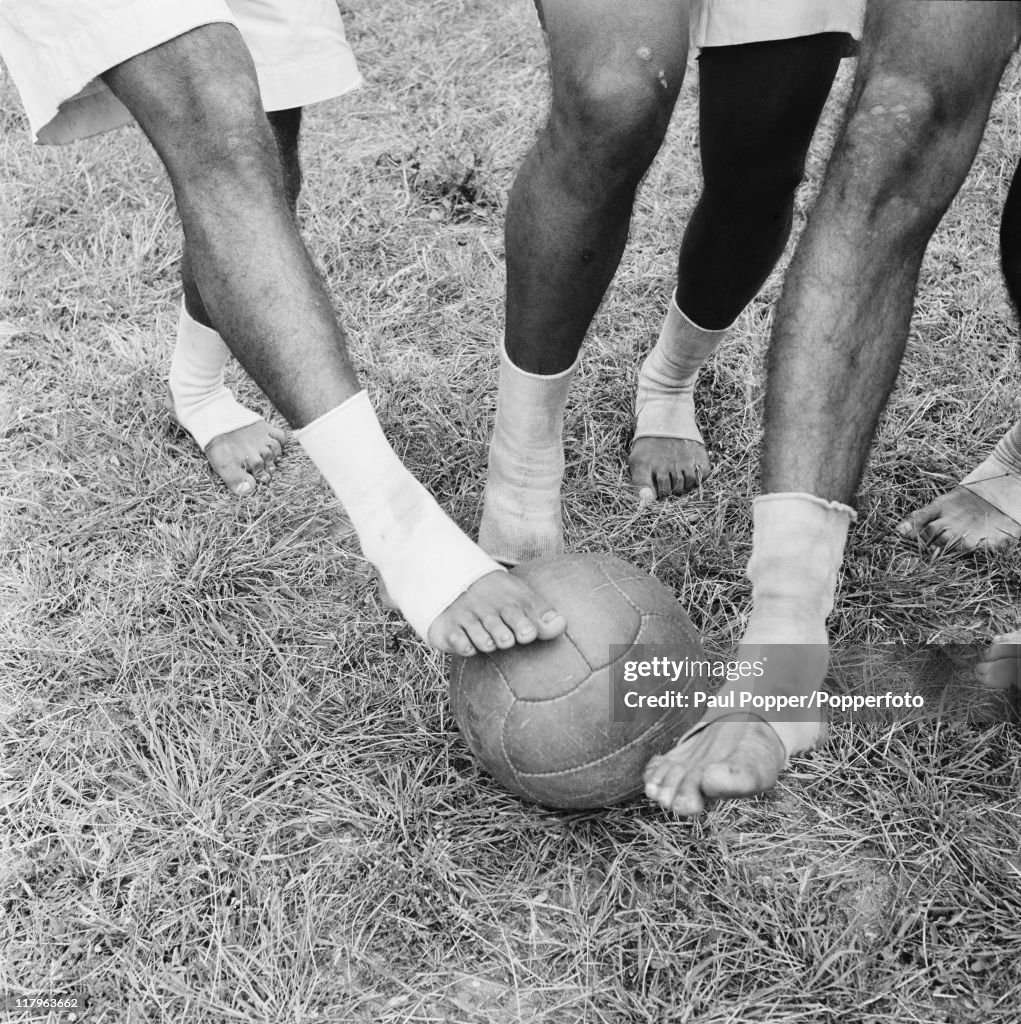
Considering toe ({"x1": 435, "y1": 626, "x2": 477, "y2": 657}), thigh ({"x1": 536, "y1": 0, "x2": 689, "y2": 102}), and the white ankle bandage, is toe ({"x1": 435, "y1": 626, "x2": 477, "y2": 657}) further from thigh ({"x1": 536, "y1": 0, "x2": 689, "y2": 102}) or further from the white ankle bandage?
thigh ({"x1": 536, "y1": 0, "x2": 689, "y2": 102})

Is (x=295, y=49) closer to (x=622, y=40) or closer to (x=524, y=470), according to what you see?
(x=622, y=40)

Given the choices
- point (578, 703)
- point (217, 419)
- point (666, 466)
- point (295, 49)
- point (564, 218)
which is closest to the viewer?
point (578, 703)

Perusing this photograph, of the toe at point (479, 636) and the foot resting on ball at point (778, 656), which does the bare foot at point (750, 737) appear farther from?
the toe at point (479, 636)

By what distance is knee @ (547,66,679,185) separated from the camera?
2006mm

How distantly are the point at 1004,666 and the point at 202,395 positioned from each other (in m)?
2.39

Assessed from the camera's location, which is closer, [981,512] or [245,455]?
[981,512]

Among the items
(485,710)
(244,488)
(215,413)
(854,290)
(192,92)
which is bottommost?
(244,488)

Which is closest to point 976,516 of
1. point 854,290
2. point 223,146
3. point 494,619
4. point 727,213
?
point 727,213

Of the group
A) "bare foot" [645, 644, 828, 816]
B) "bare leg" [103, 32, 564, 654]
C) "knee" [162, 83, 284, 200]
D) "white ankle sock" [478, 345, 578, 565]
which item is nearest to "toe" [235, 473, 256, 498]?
"white ankle sock" [478, 345, 578, 565]

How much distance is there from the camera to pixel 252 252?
2092 millimetres

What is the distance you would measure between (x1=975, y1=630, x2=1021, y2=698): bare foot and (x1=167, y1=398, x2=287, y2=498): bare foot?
206 centimetres

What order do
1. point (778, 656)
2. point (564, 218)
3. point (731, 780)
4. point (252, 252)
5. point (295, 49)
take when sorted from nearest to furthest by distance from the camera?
point (731, 780) < point (778, 656) < point (252, 252) < point (564, 218) < point (295, 49)

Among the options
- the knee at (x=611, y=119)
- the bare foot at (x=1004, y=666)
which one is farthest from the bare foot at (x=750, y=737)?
the knee at (x=611, y=119)

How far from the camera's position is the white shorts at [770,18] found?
2.20m
